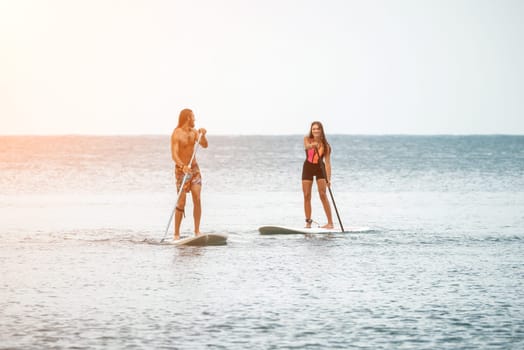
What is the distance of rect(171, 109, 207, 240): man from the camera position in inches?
581

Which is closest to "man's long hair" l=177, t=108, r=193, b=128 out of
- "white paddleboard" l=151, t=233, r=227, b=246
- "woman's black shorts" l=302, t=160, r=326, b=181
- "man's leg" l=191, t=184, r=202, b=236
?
"man's leg" l=191, t=184, r=202, b=236

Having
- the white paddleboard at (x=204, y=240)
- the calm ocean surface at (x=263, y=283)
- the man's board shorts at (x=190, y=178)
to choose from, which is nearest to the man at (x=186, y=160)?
the man's board shorts at (x=190, y=178)

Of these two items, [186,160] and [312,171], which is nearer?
[186,160]

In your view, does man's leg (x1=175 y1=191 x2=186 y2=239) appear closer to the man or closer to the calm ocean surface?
the man

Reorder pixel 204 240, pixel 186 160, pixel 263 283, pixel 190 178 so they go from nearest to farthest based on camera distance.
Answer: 1. pixel 263 283
2. pixel 204 240
3. pixel 190 178
4. pixel 186 160

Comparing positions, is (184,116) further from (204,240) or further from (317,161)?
(317,161)

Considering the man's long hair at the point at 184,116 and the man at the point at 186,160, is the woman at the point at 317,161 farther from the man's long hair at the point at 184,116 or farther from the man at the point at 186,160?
the man's long hair at the point at 184,116

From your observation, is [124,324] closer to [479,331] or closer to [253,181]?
[479,331]

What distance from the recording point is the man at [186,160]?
581 inches

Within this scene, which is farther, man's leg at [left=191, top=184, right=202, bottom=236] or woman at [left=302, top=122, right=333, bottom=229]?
woman at [left=302, top=122, right=333, bottom=229]

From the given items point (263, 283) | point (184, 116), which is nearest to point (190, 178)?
point (184, 116)

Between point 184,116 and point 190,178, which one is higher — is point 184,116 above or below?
above

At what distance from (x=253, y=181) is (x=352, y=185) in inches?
179

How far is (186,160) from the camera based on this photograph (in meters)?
15.2
